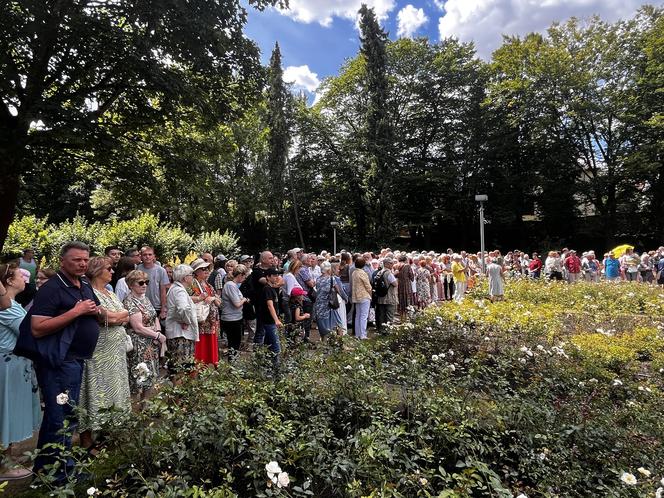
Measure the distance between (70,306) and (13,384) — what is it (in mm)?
1122

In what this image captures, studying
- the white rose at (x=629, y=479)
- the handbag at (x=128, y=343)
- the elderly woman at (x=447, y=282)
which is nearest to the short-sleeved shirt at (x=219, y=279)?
the handbag at (x=128, y=343)

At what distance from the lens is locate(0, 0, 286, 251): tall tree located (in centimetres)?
796

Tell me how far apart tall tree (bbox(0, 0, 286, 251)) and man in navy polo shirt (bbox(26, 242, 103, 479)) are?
5.87m

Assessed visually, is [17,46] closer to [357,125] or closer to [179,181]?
[179,181]

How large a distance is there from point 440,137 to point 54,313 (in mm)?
37616

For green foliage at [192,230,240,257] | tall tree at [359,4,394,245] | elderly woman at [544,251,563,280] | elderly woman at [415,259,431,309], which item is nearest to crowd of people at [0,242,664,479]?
elderly woman at [415,259,431,309]

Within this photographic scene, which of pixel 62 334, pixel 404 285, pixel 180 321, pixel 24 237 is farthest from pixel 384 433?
pixel 24 237

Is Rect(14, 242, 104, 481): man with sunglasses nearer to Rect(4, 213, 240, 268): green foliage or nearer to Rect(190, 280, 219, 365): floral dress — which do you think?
Rect(190, 280, 219, 365): floral dress

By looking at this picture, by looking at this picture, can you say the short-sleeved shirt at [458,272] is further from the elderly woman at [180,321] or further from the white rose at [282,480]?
the white rose at [282,480]

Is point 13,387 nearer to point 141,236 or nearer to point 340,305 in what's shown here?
point 340,305

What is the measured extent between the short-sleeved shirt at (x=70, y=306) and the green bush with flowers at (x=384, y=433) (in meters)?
0.76

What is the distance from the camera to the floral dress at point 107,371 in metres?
3.49

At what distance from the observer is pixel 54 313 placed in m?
3.13

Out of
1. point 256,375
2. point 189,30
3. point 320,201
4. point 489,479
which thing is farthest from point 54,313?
point 320,201
